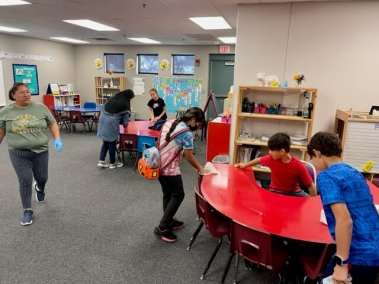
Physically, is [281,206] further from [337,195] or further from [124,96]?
[124,96]

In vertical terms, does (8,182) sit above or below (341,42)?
below

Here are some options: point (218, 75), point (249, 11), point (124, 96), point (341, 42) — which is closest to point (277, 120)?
point (341, 42)

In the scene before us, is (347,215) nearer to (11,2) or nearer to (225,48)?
(11,2)

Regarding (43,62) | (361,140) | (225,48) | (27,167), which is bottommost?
(27,167)

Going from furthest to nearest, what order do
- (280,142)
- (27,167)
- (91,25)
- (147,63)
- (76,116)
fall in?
(147,63), (76,116), (91,25), (27,167), (280,142)

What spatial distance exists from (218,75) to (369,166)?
656cm

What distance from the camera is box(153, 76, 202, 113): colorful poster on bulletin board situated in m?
9.41

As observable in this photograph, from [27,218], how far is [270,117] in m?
3.21

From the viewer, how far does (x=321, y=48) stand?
3740 millimetres

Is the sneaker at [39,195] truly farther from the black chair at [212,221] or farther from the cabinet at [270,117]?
the cabinet at [270,117]

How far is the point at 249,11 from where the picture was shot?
388cm

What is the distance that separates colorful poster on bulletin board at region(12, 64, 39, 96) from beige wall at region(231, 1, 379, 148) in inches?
274

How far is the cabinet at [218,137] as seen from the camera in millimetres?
4430

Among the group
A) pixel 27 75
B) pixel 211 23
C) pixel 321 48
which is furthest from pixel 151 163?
pixel 27 75
